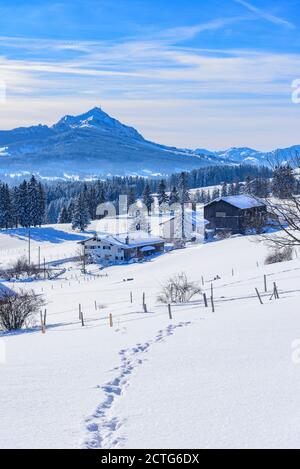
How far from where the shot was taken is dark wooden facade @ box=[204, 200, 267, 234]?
89438 millimetres

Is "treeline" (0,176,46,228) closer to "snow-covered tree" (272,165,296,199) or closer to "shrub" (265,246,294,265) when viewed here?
"shrub" (265,246,294,265)

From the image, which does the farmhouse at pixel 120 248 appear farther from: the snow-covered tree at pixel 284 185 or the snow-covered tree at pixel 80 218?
the snow-covered tree at pixel 284 185

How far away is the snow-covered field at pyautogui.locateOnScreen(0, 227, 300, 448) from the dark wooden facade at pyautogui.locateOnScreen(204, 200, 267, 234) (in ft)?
220

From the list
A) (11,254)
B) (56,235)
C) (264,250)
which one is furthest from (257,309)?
(56,235)

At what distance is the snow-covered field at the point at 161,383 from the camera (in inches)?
331

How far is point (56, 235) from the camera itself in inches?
→ 4419

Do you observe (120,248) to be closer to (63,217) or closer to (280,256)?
(280,256)

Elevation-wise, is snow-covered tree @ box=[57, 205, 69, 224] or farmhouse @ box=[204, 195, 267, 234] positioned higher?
snow-covered tree @ box=[57, 205, 69, 224]

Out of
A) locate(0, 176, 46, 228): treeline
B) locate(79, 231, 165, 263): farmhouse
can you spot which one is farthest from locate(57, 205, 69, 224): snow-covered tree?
locate(79, 231, 165, 263): farmhouse

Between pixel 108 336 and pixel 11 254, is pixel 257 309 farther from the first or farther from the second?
pixel 11 254

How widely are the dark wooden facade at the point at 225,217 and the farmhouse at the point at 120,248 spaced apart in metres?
10.4

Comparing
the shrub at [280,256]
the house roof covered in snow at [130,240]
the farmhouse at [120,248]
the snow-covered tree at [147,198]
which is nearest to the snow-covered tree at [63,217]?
the snow-covered tree at [147,198]

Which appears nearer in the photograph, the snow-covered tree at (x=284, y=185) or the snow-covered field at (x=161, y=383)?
the snow-covered field at (x=161, y=383)
